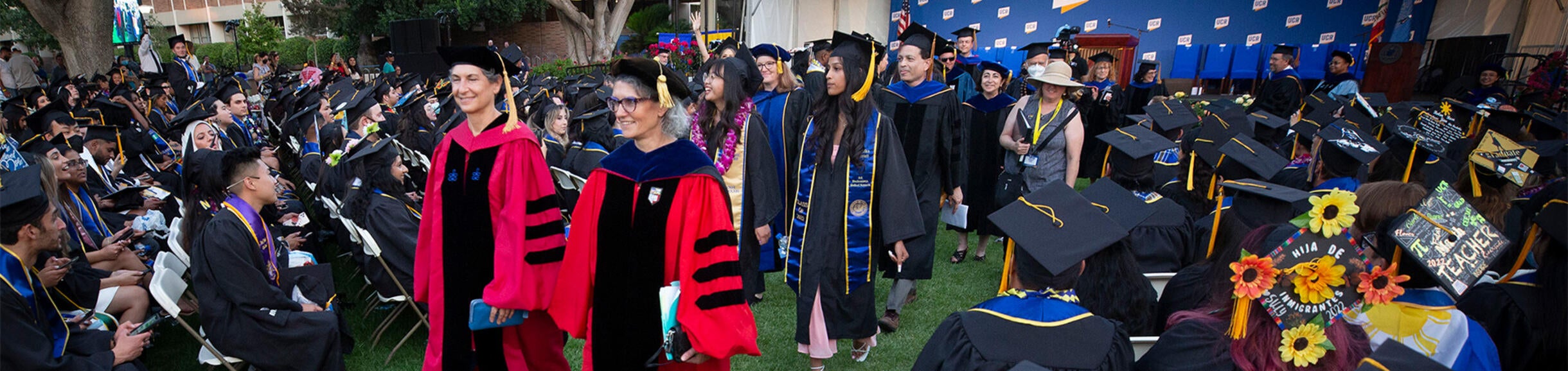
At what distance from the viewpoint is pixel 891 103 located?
4.45 metres

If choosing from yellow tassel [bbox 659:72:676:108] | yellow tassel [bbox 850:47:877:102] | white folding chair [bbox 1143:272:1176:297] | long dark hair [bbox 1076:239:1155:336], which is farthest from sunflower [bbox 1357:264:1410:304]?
yellow tassel [bbox 850:47:877:102]

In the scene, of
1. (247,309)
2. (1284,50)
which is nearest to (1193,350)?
(247,309)

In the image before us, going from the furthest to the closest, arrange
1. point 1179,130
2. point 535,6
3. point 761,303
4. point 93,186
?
point 535,6 → point 1179,130 → point 93,186 → point 761,303

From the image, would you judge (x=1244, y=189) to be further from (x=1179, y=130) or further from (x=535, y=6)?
(x=535, y=6)

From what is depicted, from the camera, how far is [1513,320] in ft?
7.40

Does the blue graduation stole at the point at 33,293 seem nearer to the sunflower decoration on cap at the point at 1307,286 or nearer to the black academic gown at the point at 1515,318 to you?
the sunflower decoration on cap at the point at 1307,286

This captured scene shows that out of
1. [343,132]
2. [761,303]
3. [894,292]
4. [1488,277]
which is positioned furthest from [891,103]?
[343,132]

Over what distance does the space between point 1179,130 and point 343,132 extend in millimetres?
7010

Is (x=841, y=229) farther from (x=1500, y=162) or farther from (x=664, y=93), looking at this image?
(x=1500, y=162)

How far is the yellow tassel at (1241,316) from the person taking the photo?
1762mm

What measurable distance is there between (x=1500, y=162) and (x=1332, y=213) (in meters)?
2.35

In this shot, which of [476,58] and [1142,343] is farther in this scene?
[476,58]

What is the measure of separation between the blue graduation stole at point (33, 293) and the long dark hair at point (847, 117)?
9.77ft

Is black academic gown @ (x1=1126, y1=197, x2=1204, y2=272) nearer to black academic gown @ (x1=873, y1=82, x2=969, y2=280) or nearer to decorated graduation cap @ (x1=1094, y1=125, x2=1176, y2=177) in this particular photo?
decorated graduation cap @ (x1=1094, y1=125, x2=1176, y2=177)
